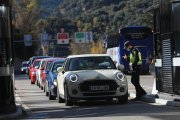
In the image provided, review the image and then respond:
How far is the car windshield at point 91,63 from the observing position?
59.0 ft

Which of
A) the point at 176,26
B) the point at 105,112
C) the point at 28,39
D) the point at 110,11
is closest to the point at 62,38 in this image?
the point at 28,39

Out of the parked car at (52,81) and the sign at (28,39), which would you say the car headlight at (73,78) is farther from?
the sign at (28,39)

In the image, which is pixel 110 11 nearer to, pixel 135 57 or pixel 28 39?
pixel 28 39

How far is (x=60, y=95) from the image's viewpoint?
1877 centimetres

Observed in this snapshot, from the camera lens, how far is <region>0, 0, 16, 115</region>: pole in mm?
14750

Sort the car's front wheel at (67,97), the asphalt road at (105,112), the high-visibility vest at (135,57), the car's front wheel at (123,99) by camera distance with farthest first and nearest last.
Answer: the high-visibility vest at (135,57)
the car's front wheel at (123,99)
the car's front wheel at (67,97)
the asphalt road at (105,112)

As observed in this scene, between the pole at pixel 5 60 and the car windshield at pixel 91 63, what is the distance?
10.9ft

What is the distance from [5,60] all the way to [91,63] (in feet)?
13.1

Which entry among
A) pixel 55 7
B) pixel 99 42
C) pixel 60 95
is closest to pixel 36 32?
pixel 99 42

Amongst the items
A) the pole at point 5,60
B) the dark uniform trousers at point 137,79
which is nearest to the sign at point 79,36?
the dark uniform trousers at point 137,79

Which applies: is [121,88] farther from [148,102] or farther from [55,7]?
[55,7]

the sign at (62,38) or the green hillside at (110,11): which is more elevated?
the green hillside at (110,11)

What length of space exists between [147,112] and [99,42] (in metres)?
92.6

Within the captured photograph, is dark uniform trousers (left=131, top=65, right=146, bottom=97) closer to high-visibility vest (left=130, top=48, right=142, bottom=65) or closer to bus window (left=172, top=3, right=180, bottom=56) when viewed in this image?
high-visibility vest (left=130, top=48, right=142, bottom=65)
